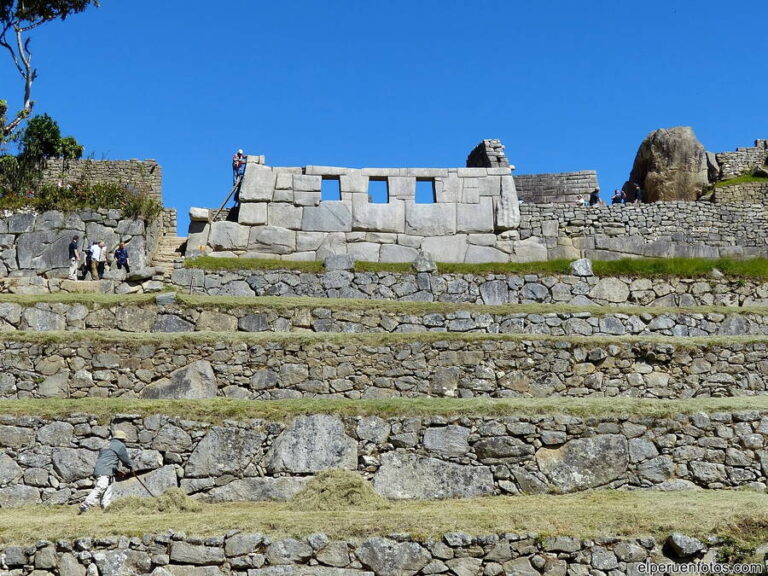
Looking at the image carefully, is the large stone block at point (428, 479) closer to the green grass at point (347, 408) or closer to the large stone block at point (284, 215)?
the green grass at point (347, 408)

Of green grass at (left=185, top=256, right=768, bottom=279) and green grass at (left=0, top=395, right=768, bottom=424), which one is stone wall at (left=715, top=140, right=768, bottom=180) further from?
green grass at (left=0, top=395, right=768, bottom=424)

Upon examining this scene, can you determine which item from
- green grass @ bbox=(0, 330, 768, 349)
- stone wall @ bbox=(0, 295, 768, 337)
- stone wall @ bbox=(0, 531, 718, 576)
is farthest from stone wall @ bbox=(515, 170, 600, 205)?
stone wall @ bbox=(0, 531, 718, 576)

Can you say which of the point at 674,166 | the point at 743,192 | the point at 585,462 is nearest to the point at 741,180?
the point at 743,192

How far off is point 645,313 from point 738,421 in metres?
5.24

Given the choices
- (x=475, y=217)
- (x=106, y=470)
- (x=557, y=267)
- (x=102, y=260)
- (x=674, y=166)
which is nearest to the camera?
(x=106, y=470)

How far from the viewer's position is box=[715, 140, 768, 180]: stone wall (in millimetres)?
24844

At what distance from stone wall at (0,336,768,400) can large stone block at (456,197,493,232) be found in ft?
22.7

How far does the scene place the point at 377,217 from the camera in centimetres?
2003

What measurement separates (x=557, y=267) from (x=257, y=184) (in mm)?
6527

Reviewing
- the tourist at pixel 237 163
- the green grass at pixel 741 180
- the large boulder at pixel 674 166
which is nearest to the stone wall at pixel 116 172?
the tourist at pixel 237 163

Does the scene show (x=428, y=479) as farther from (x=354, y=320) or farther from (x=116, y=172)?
(x=116, y=172)

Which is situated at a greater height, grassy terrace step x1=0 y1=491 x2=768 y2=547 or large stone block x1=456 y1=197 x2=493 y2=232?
large stone block x1=456 y1=197 x2=493 y2=232

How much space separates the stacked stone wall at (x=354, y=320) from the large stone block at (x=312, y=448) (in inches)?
178

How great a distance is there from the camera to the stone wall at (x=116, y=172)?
2255 centimetres
